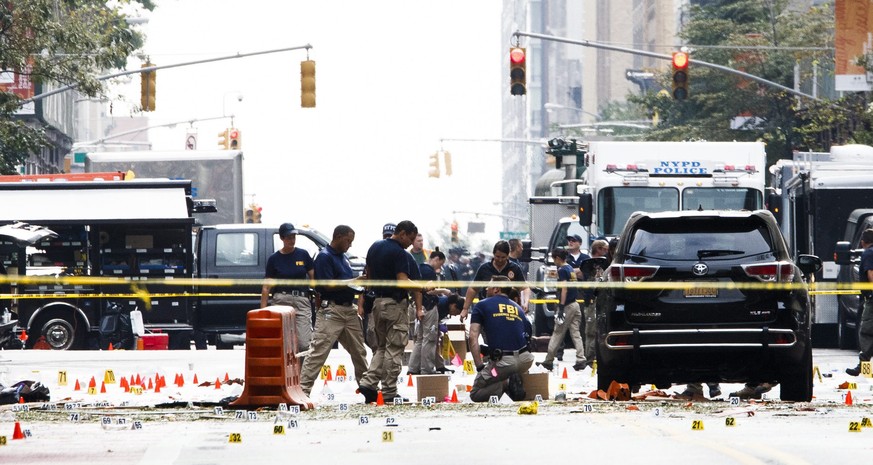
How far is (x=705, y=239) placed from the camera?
50.0ft

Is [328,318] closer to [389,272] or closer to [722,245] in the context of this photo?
[389,272]

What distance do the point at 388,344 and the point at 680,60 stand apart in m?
19.4

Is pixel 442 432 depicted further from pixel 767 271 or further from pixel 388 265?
pixel 388 265

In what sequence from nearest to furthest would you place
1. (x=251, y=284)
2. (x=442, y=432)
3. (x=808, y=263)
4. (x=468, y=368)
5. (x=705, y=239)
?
1. (x=442, y=432)
2. (x=705, y=239)
3. (x=808, y=263)
4. (x=468, y=368)
5. (x=251, y=284)

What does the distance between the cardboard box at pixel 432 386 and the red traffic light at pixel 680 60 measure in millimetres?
19358

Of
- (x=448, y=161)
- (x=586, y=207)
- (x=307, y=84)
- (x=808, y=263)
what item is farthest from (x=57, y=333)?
(x=448, y=161)

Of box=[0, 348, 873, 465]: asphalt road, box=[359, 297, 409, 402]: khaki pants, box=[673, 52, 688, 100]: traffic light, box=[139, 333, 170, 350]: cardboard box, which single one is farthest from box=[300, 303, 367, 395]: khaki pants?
box=[673, 52, 688, 100]: traffic light

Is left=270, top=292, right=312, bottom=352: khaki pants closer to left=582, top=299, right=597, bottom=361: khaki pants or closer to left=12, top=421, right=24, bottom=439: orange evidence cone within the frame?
left=582, top=299, right=597, bottom=361: khaki pants

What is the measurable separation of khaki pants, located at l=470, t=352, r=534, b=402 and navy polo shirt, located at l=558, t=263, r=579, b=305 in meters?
6.80

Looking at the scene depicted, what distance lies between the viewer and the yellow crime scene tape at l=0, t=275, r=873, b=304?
15.2 metres

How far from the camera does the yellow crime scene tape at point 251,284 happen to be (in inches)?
597

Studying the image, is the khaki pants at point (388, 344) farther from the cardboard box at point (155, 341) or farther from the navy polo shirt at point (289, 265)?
the cardboard box at point (155, 341)

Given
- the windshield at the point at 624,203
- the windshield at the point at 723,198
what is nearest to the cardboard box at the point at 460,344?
the windshield at the point at 624,203

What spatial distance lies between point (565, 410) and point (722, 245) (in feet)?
6.03
